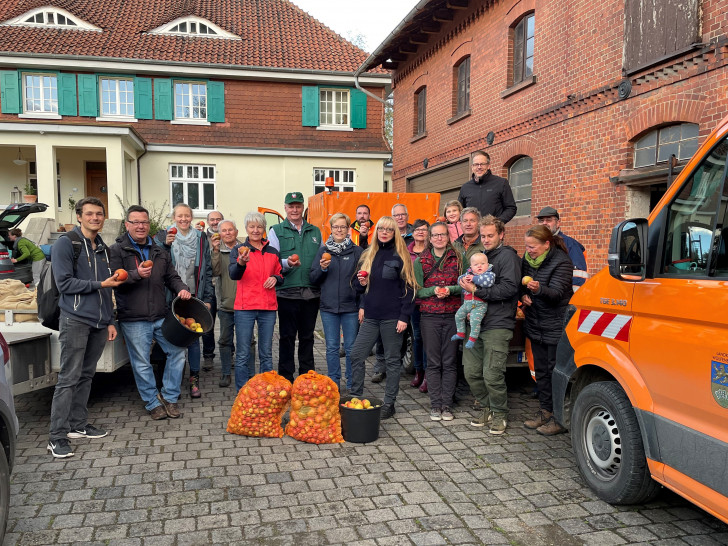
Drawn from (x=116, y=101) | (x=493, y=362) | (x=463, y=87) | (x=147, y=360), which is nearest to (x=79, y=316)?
(x=147, y=360)

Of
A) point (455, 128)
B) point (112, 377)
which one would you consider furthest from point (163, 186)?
point (112, 377)

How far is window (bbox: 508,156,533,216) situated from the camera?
11203 millimetres

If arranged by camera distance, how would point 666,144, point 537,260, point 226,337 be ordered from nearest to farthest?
point 537,260, point 226,337, point 666,144

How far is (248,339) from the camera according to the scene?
581 centimetres

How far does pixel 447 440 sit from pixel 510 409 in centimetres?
118

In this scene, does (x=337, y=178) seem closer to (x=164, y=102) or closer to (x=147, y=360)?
(x=164, y=102)

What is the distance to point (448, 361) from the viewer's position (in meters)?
5.40

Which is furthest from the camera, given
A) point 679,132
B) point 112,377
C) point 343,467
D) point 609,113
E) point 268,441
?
point 609,113

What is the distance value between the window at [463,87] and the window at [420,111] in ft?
6.62

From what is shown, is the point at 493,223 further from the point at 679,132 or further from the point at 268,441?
the point at 679,132

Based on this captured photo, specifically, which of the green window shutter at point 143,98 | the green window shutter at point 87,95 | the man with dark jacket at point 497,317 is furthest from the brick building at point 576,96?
the green window shutter at point 87,95

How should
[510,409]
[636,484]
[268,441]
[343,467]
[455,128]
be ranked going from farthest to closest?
[455,128] < [510,409] < [268,441] < [343,467] < [636,484]

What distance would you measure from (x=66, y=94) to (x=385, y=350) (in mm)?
19217

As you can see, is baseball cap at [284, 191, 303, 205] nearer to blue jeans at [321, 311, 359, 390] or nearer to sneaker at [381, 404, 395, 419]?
blue jeans at [321, 311, 359, 390]
